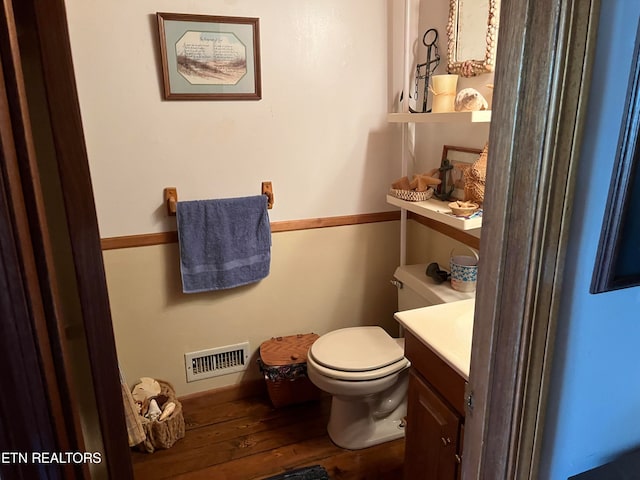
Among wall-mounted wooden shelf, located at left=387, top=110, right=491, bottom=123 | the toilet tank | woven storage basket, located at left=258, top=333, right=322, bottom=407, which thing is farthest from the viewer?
woven storage basket, located at left=258, top=333, right=322, bottom=407

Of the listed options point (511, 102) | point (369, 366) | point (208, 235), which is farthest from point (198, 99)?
point (511, 102)

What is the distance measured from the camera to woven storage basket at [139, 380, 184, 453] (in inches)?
79.3

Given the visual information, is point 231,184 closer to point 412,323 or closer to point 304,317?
point 304,317

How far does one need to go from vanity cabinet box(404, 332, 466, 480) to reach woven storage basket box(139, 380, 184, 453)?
1.08 meters

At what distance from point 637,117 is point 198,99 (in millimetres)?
1731

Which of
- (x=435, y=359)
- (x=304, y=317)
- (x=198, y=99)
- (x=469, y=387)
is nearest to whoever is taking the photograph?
(x=469, y=387)

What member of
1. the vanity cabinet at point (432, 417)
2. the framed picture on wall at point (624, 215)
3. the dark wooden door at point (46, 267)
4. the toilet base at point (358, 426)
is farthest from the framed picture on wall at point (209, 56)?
the framed picture on wall at point (624, 215)

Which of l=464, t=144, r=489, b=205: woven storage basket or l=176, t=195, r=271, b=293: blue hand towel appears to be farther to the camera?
l=176, t=195, r=271, b=293: blue hand towel

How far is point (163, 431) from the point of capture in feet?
6.64

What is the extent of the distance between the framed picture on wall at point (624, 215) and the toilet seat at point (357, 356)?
1255mm

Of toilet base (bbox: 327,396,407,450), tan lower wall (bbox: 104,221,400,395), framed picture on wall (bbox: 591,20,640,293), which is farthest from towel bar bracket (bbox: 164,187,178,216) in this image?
framed picture on wall (bbox: 591,20,640,293)

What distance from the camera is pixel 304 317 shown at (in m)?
2.44

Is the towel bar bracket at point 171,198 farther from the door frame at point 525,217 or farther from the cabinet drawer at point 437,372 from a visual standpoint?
the door frame at point 525,217

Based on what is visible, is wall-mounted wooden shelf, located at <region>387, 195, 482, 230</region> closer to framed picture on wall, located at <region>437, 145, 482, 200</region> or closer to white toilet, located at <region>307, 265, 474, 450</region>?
framed picture on wall, located at <region>437, 145, 482, 200</region>
